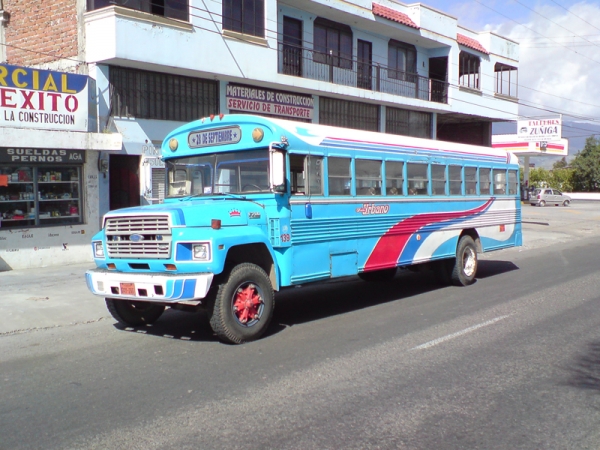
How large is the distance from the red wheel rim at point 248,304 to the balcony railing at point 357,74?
13.4 metres

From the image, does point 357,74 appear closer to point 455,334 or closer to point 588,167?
point 455,334

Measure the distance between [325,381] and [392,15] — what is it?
64.0 ft

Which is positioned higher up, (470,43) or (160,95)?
(470,43)

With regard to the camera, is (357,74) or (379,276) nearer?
(379,276)

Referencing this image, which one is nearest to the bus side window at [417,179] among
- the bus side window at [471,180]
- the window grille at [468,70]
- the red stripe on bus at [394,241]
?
the red stripe on bus at [394,241]

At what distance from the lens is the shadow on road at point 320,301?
8367mm

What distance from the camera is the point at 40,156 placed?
1362 centimetres

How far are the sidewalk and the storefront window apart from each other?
4.51 ft

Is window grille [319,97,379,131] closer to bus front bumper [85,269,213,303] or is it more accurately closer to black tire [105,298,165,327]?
black tire [105,298,165,327]

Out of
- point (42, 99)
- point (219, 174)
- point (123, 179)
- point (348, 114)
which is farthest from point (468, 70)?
point (219, 174)

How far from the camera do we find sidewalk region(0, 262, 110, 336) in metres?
8.93

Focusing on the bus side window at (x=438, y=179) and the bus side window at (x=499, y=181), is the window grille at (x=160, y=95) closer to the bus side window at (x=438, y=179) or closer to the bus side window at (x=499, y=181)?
the bus side window at (x=438, y=179)

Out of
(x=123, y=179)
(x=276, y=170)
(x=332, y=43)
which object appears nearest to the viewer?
(x=276, y=170)

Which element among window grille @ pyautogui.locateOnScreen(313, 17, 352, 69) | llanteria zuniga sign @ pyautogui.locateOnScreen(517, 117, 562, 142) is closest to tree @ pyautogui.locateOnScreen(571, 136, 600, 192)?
llanteria zuniga sign @ pyautogui.locateOnScreen(517, 117, 562, 142)
